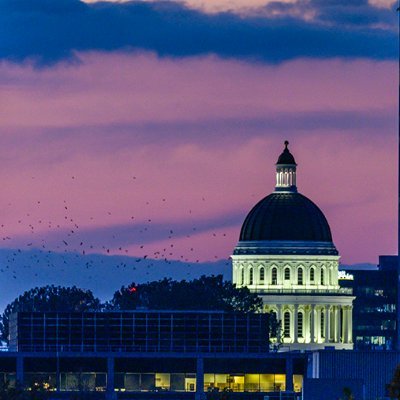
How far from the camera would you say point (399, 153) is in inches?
7126

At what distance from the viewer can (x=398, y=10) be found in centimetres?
18925

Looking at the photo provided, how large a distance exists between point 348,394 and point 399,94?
20993 mm

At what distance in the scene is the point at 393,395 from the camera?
18838 cm

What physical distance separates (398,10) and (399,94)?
6.14 meters

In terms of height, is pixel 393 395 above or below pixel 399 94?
below

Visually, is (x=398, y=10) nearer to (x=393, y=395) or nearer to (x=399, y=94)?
(x=399, y=94)

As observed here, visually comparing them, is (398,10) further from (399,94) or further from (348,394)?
(348,394)

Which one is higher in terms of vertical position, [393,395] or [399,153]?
[399,153]

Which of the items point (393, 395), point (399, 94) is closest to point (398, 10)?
point (399, 94)

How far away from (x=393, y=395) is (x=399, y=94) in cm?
1636

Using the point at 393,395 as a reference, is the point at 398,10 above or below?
above

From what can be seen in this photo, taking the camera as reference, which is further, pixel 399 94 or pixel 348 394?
pixel 348 394

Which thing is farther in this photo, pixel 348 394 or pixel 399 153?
pixel 348 394

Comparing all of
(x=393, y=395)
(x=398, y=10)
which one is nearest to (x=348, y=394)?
(x=393, y=395)
